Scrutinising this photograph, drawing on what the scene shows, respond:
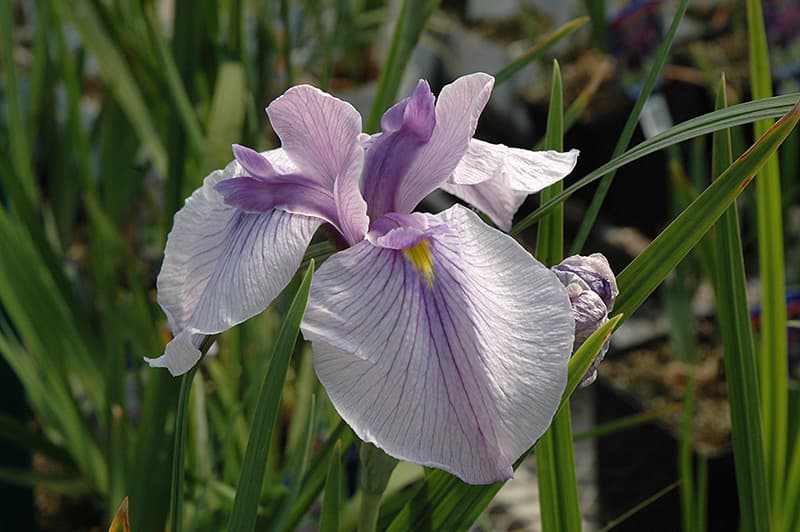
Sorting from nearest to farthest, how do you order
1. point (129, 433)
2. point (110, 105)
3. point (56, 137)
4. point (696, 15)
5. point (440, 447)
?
point (440, 447) < point (129, 433) < point (110, 105) < point (56, 137) < point (696, 15)

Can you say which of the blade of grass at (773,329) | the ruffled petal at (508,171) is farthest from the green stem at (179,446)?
the blade of grass at (773,329)

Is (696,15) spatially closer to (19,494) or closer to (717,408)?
(717,408)

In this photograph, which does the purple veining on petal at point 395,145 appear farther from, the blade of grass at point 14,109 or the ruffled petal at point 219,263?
the blade of grass at point 14,109

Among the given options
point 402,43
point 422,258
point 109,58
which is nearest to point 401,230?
point 422,258

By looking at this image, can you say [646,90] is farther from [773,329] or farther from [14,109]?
[14,109]

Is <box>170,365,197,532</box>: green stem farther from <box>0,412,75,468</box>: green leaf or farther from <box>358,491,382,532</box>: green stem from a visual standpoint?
<box>0,412,75,468</box>: green leaf

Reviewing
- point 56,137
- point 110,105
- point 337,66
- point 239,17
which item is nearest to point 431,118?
point 239,17
